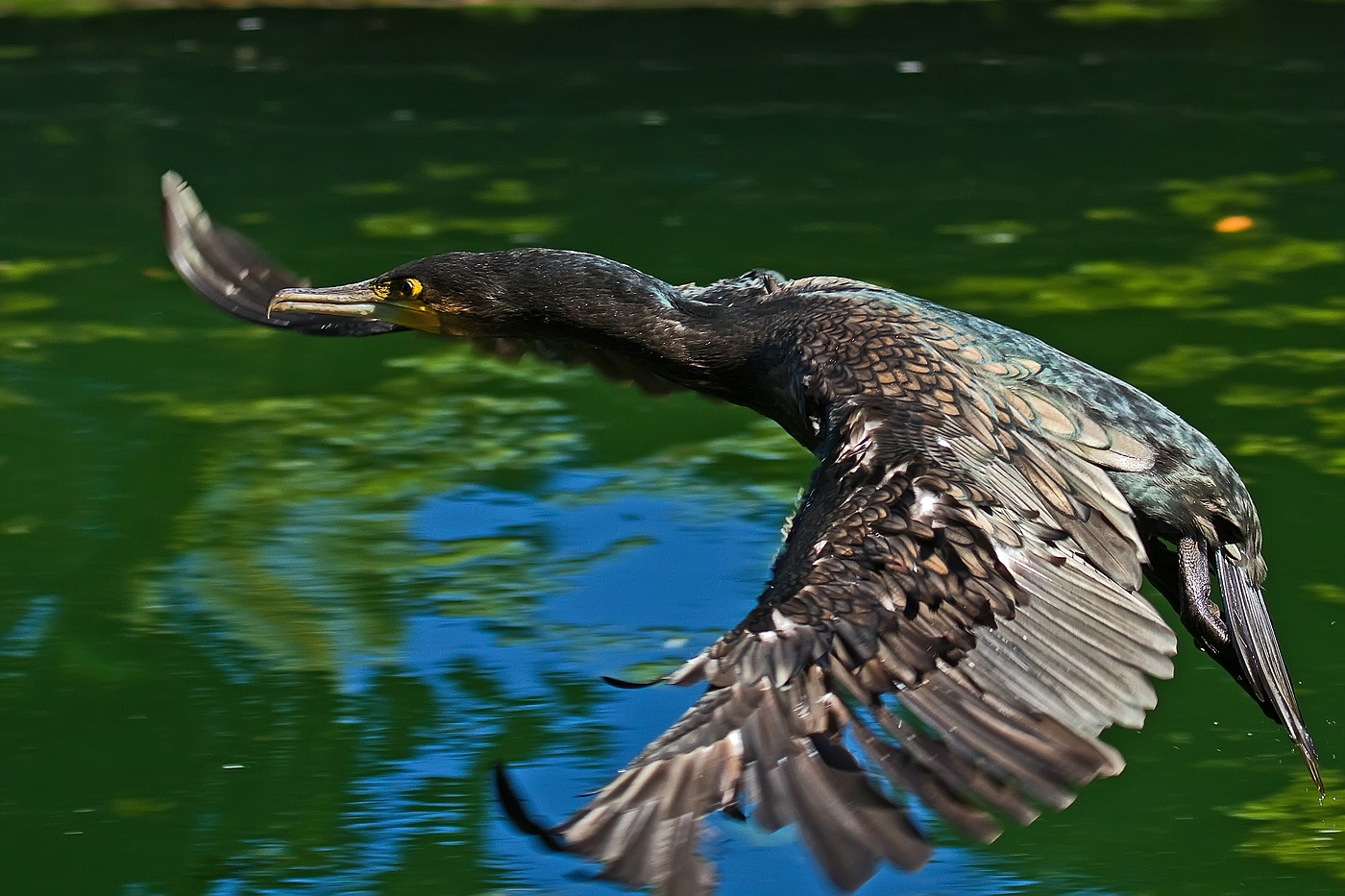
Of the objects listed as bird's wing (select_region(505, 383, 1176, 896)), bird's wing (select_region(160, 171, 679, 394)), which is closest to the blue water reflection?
bird's wing (select_region(505, 383, 1176, 896))

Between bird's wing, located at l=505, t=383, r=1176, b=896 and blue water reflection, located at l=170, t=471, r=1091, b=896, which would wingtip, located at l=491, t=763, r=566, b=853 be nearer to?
bird's wing, located at l=505, t=383, r=1176, b=896

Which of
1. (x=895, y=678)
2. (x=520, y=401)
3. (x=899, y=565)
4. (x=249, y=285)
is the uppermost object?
(x=249, y=285)

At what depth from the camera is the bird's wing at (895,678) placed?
9.91ft

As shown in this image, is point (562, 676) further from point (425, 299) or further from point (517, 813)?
point (517, 813)

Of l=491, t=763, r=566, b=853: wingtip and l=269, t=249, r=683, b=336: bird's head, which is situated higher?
l=269, t=249, r=683, b=336: bird's head

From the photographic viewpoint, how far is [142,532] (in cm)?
573

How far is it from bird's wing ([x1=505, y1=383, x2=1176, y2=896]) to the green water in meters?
0.40

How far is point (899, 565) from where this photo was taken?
3348 mm

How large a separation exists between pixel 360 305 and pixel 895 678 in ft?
6.23

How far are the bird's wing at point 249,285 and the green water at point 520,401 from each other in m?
0.70

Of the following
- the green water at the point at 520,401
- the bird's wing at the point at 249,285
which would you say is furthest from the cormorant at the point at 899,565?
the green water at the point at 520,401

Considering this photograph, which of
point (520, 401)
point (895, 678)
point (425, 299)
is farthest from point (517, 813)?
point (520, 401)

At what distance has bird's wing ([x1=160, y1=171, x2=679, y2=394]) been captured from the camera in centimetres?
493

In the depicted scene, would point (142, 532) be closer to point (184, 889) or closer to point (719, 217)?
point (184, 889)
